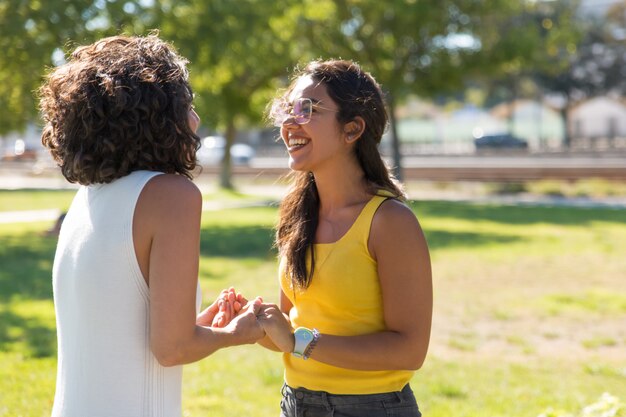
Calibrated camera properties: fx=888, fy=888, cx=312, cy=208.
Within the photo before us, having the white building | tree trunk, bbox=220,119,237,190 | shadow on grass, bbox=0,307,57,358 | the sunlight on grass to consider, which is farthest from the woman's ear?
the white building

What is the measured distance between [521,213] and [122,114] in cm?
2047

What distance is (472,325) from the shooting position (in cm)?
914

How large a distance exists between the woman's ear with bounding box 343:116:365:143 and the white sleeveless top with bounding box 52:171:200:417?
0.77 metres

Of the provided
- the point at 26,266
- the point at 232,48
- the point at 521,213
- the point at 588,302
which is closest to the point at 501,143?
the point at 521,213

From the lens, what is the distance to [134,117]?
2.22m

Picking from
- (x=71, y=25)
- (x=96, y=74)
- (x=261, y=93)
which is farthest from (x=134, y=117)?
(x=261, y=93)

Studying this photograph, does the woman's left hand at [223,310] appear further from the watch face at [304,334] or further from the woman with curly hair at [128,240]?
the woman with curly hair at [128,240]

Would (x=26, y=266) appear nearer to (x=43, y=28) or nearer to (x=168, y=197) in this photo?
(x=43, y=28)

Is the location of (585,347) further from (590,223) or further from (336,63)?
(590,223)

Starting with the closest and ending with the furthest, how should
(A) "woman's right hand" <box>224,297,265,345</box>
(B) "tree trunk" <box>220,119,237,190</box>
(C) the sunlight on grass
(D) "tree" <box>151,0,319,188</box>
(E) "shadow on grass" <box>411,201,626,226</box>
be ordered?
(A) "woman's right hand" <box>224,297,265,345</box> → (C) the sunlight on grass → (D) "tree" <box>151,0,319,188</box> → (E) "shadow on grass" <box>411,201,626,226</box> → (B) "tree trunk" <box>220,119,237,190</box>

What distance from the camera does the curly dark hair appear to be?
223 cm

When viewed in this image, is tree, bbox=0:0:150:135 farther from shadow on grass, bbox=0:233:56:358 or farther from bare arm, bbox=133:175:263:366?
bare arm, bbox=133:175:263:366

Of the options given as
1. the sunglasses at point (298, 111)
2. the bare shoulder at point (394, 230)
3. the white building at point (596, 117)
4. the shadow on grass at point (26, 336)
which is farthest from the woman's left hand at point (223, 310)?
the white building at point (596, 117)

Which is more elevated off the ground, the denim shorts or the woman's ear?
the woman's ear
